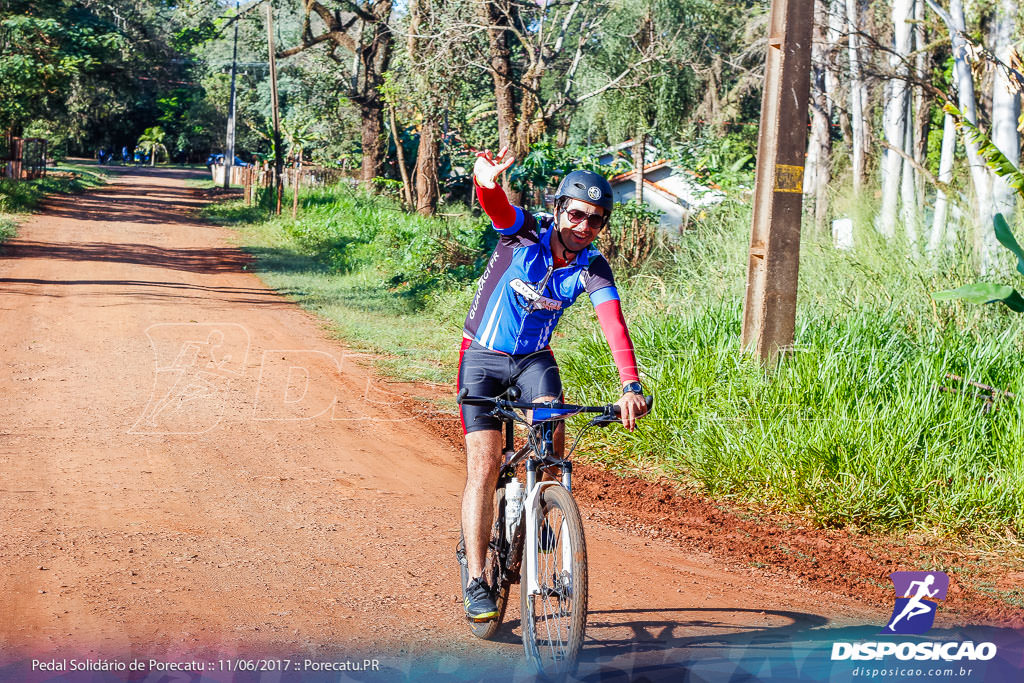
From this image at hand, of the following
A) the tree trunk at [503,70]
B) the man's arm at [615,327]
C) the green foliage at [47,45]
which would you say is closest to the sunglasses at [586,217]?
the man's arm at [615,327]

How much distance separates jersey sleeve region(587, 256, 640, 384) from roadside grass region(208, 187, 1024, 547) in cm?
264

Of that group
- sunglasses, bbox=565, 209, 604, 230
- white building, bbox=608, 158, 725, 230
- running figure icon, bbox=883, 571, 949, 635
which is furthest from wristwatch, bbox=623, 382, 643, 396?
white building, bbox=608, 158, 725, 230

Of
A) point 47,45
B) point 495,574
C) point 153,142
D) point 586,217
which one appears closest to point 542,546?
point 495,574

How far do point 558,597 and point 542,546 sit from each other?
0.74 feet

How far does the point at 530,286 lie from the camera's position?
14.2 ft

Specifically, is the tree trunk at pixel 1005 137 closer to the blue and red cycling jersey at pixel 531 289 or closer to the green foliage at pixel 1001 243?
the green foliage at pixel 1001 243

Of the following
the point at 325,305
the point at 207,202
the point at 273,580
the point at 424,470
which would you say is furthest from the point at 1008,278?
the point at 207,202

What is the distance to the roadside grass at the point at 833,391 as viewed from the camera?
6234 millimetres

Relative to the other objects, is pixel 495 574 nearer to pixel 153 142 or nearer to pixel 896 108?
pixel 896 108

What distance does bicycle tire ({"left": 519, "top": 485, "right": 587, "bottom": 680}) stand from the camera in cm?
375

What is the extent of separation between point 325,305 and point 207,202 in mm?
26430

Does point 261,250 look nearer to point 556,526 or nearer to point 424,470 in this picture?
point 424,470

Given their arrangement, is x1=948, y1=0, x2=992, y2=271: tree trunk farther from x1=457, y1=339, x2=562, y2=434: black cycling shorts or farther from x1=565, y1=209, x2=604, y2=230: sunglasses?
x1=457, y1=339, x2=562, y2=434: black cycling shorts

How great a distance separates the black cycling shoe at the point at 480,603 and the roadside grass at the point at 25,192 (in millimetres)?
18484
